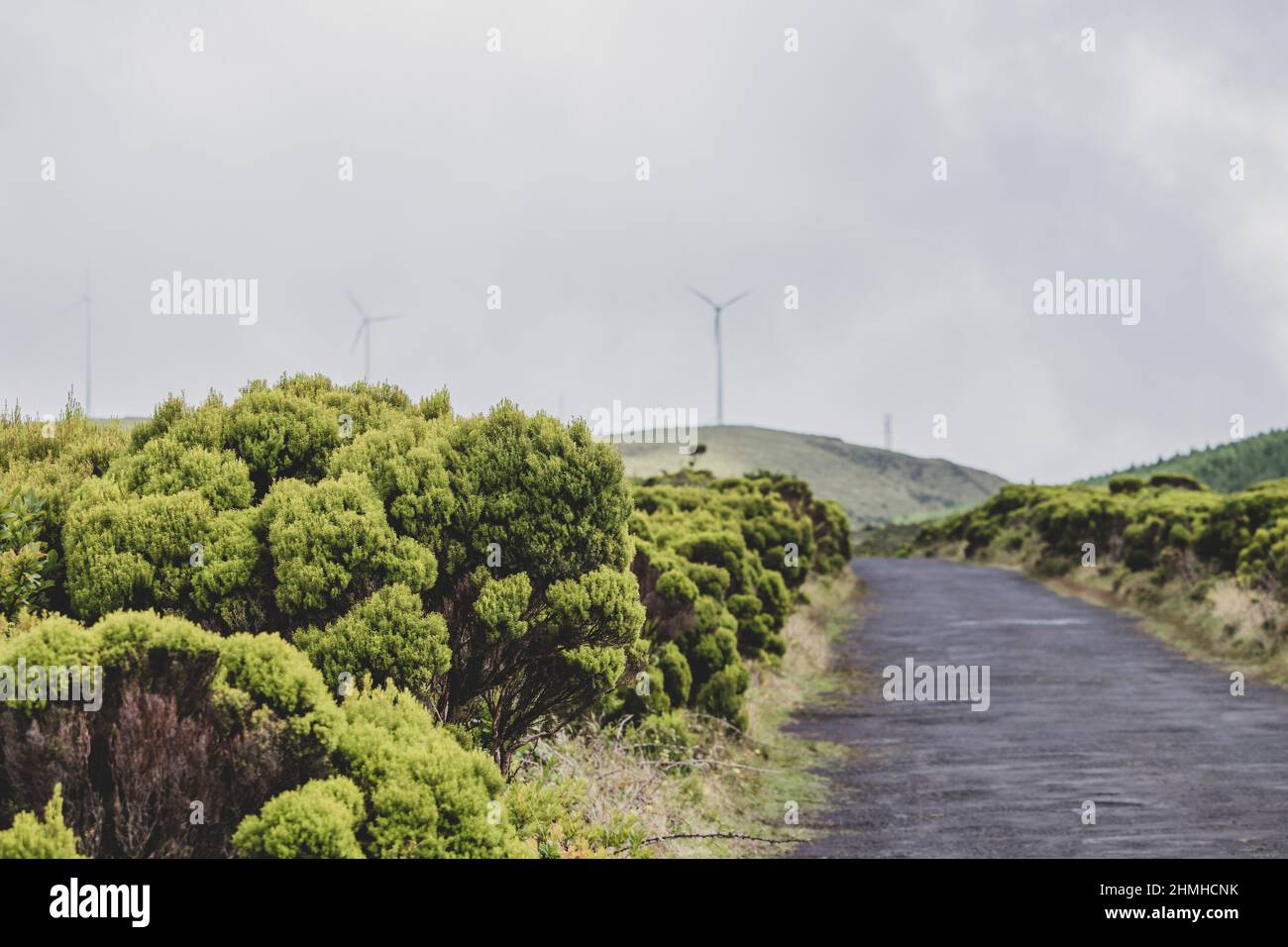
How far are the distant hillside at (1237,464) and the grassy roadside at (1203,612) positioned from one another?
53.5m

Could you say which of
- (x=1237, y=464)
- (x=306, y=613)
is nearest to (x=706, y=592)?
(x=306, y=613)

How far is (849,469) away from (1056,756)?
157 metres

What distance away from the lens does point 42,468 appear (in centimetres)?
1045

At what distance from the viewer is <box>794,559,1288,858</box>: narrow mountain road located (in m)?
12.6

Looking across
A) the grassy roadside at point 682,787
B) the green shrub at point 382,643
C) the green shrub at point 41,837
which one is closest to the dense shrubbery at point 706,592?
the grassy roadside at point 682,787

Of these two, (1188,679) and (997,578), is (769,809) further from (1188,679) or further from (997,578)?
(997,578)

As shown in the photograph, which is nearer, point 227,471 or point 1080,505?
point 227,471

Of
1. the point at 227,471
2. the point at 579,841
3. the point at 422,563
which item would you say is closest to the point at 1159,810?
the point at 579,841

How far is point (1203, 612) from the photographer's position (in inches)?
1193

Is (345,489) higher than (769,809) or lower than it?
higher

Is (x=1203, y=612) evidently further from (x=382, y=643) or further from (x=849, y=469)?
(x=849, y=469)

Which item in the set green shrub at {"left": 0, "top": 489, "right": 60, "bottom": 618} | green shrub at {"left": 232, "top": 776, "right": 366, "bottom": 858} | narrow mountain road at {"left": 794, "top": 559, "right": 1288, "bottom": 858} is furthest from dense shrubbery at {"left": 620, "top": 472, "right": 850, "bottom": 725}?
green shrub at {"left": 232, "top": 776, "right": 366, "bottom": 858}
